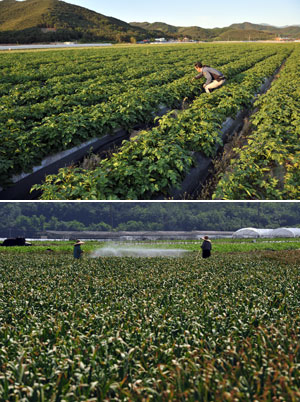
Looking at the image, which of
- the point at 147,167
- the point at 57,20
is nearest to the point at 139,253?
the point at 147,167

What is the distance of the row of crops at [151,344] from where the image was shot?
2.83 metres

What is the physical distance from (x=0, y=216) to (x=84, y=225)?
14.5 m

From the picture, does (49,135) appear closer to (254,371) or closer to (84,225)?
(254,371)

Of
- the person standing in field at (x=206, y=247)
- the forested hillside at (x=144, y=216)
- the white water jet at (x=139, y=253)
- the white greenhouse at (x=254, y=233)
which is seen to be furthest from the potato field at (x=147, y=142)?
the forested hillside at (x=144, y=216)

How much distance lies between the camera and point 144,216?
4431 cm

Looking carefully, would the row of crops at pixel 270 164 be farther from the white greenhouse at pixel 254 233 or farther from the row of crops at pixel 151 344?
the white greenhouse at pixel 254 233

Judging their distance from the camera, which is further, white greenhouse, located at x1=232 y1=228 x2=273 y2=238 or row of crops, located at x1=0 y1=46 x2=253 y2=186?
white greenhouse, located at x1=232 y1=228 x2=273 y2=238

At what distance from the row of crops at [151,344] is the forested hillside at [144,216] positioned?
104 feet

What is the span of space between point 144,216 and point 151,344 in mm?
40772

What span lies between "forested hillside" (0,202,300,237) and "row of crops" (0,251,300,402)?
31.6 m

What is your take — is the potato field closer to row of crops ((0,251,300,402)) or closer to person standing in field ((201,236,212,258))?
row of crops ((0,251,300,402))

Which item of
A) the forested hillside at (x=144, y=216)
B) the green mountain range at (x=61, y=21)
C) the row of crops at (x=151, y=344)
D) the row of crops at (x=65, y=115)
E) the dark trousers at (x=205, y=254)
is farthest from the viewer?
the green mountain range at (x=61, y=21)

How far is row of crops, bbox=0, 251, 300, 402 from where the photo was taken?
2.83 metres

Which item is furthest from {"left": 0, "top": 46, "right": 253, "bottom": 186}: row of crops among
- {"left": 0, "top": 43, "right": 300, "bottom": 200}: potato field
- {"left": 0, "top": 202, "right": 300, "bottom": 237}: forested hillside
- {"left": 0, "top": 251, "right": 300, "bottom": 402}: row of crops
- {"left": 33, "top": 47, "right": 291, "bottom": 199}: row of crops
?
{"left": 0, "top": 202, "right": 300, "bottom": 237}: forested hillside
